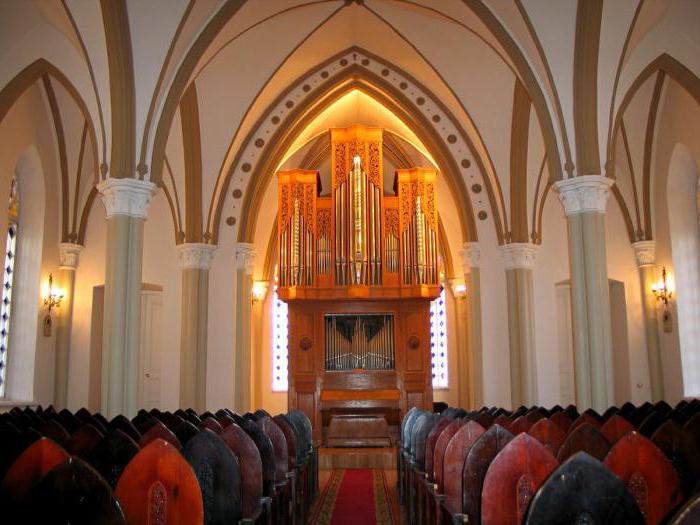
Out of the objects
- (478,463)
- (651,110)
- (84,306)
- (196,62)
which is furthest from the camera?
(84,306)

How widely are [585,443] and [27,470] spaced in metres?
2.31

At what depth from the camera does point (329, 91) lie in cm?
1408

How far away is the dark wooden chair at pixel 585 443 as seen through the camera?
10.7ft

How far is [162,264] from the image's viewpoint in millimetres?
15656

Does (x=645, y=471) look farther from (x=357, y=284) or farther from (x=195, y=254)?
(x=357, y=284)

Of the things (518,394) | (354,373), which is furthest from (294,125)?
(518,394)

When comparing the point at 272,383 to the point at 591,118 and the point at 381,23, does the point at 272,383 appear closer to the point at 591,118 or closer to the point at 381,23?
the point at 381,23

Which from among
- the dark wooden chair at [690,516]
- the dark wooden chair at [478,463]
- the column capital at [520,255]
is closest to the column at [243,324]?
the column capital at [520,255]

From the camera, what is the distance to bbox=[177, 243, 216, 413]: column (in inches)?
517

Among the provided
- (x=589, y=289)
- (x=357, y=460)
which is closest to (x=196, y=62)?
(x=589, y=289)

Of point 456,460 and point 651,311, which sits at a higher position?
point 651,311

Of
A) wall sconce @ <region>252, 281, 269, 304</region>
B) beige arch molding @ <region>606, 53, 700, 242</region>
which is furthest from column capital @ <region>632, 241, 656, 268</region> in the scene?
wall sconce @ <region>252, 281, 269, 304</region>

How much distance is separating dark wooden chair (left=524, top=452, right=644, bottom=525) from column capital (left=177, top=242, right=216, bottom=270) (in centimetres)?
1177

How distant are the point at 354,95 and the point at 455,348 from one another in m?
7.15
